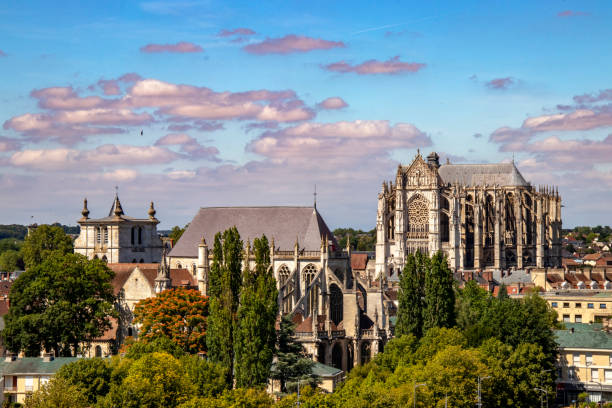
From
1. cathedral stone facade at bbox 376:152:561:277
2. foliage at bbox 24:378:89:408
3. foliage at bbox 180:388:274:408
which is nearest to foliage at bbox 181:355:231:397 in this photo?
foliage at bbox 180:388:274:408

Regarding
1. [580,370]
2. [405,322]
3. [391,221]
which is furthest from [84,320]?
[391,221]

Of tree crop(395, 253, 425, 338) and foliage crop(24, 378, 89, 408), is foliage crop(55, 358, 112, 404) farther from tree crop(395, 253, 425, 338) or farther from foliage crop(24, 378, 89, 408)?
tree crop(395, 253, 425, 338)

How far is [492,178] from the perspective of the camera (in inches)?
7692

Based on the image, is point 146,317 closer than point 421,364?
No

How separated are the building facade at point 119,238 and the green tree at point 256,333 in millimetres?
46577

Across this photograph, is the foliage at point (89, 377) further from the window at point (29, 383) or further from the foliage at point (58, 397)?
the window at point (29, 383)

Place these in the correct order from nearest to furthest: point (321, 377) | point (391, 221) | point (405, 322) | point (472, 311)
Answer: point (321, 377), point (405, 322), point (472, 311), point (391, 221)

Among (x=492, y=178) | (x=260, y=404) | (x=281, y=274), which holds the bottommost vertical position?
(x=260, y=404)

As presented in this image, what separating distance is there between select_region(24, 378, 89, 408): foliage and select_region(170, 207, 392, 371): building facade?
93.0 ft

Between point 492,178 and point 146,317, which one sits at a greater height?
point 492,178

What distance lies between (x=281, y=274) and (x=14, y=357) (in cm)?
3132

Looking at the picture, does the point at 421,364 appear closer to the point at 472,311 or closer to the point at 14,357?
the point at 472,311

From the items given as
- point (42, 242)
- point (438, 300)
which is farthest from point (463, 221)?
point (438, 300)

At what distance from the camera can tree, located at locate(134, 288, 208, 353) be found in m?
97.0
